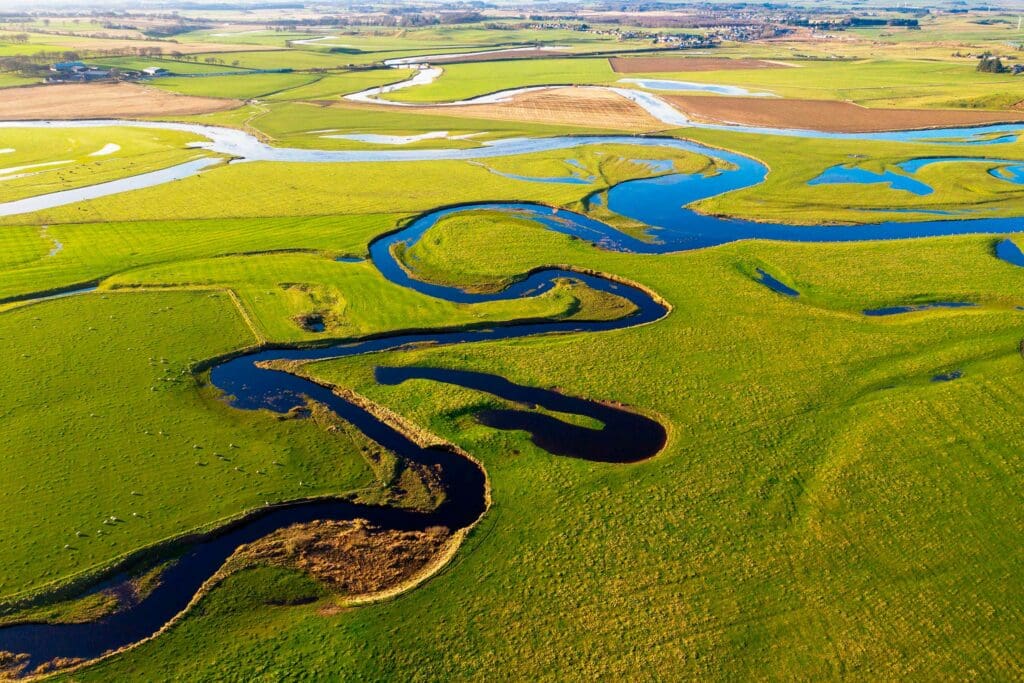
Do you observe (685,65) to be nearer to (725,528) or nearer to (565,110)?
(565,110)

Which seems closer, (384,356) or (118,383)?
(118,383)

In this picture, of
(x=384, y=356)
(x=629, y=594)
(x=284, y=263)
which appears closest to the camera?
(x=629, y=594)

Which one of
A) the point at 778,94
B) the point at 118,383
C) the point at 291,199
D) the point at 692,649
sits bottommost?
the point at 692,649

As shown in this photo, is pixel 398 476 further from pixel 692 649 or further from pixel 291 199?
pixel 291 199

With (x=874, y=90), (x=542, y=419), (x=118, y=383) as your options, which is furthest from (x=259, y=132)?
(x=874, y=90)

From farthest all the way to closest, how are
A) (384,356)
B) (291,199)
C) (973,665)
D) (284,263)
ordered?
(291,199), (284,263), (384,356), (973,665)

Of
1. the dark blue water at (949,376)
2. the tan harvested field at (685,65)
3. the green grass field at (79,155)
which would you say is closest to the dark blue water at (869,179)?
the dark blue water at (949,376)

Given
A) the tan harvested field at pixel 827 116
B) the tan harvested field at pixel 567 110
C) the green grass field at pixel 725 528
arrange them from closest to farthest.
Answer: the green grass field at pixel 725 528
the tan harvested field at pixel 827 116
the tan harvested field at pixel 567 110

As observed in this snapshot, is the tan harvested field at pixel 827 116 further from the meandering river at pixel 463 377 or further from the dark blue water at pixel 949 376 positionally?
the dark blue water at pixel 949 376
